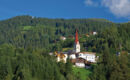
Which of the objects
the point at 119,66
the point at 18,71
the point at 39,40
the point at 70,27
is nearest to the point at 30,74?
the point at 18,71

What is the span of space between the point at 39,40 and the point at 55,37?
10879mm

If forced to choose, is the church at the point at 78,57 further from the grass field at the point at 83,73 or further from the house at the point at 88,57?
the grass field at the point at 83,73

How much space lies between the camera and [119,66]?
196 feet

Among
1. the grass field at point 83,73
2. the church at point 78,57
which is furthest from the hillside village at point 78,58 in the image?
the grass field at point 83,73

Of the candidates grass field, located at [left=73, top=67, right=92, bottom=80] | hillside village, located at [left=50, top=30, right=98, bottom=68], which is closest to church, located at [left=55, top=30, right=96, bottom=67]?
hillside village, located at [left=50, top=30, right=98, bottom=68]

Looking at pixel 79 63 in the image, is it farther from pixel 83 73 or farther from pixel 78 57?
pixel 83 73

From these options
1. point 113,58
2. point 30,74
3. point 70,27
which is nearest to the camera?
point 30,74

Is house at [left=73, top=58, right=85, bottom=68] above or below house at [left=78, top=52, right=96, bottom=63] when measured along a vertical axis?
below

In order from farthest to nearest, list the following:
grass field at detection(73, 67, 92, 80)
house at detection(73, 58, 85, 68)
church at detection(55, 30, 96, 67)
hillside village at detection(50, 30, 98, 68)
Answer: church at detection(55, 30, 96, 67), hillside village at detection(50, 30, 98, 68), house at detection(73, 58, 85, 68), grass field at detection(73, 67, 92, 80)

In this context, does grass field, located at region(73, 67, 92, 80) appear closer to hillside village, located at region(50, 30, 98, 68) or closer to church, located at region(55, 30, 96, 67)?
hillside village, located at region(50, 30, 98, 68)

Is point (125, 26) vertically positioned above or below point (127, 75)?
above

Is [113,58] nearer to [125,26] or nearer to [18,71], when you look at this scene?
[18,71]

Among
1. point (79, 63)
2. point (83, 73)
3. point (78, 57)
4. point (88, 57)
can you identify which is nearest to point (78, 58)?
point (79, 63)

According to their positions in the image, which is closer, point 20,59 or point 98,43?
point 20,59
